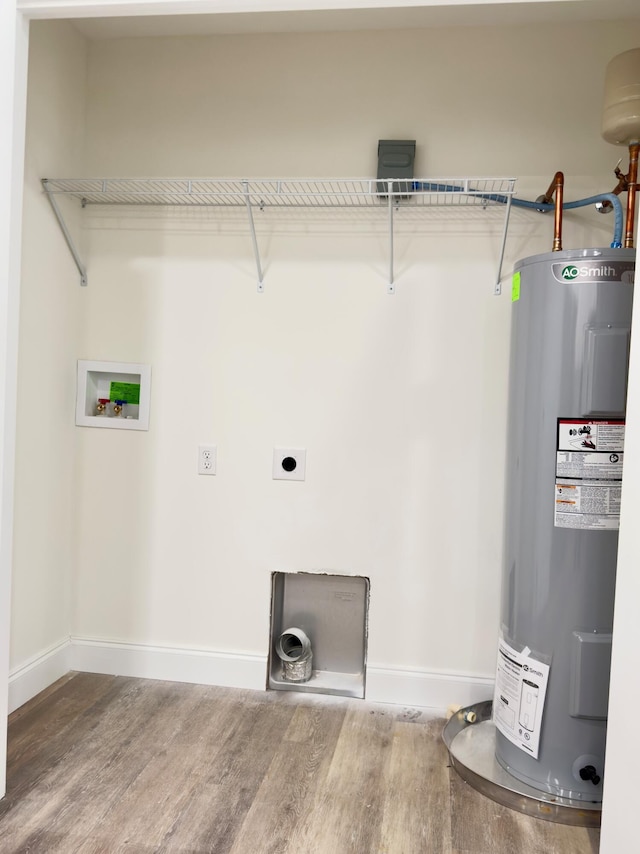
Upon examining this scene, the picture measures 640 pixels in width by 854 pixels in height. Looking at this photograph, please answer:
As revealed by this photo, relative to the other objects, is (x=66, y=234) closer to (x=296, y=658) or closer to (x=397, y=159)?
(x=397, y=159)

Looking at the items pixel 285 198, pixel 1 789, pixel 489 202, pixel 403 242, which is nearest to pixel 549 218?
pixel 489 202

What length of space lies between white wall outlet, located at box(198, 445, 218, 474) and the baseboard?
88 cm

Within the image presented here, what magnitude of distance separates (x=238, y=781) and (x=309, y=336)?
1.50m

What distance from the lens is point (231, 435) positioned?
2.74m

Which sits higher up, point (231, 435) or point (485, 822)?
point (231, 435)

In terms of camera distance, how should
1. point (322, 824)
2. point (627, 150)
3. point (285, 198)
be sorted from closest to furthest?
Answer: point (322, 824) < point (627, 150) < point (285, 198)

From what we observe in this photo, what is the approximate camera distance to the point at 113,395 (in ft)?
9.29

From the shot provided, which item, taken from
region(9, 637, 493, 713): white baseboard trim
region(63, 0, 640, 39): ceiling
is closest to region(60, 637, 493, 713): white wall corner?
region(9, 637, 493, 713): white baseboard trim

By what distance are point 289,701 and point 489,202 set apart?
1.93 metres

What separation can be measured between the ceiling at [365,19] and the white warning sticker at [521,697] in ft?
6.75

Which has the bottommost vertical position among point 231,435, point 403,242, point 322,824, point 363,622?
point 322,824

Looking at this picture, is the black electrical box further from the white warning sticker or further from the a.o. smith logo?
the white warning sticker

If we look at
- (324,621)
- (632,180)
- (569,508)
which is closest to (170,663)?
(324,621)

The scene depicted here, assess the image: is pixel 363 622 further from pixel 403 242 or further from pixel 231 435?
pixel 403 242
